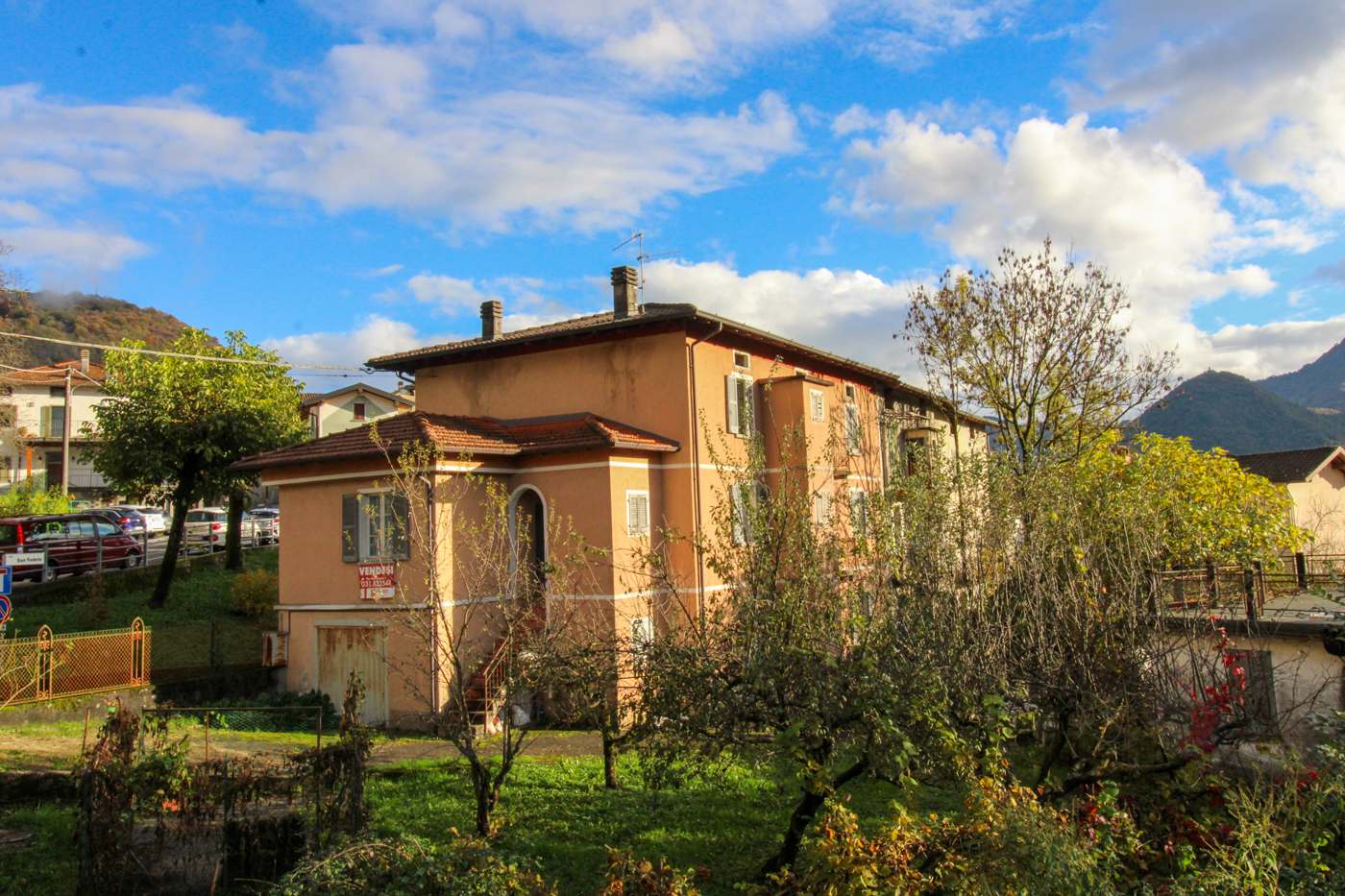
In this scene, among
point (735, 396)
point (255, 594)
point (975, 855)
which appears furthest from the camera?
point (255, 594)

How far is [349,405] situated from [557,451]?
34477 mm

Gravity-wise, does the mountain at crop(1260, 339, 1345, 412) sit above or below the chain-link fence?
above

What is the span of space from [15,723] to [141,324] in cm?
8069

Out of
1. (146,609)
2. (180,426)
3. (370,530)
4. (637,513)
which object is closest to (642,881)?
(637,513)

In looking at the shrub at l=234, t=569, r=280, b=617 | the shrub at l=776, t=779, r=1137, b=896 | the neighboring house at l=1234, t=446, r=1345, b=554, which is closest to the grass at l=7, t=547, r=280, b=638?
the shrub at l=234, t=569, r=280, b=617

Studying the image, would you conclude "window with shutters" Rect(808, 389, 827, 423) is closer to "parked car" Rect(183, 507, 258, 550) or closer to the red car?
the red car

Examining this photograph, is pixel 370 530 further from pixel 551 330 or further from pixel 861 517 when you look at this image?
pixel 861 517

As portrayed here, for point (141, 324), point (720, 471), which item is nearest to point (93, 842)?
point (720, 471)

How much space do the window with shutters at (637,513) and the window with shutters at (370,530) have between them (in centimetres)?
426

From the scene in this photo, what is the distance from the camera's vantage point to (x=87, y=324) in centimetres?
7531

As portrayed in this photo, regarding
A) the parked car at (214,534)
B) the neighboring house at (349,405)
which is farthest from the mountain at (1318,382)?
the parked car at (214,534)

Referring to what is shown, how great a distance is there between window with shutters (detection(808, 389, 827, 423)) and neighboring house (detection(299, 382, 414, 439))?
3039cm

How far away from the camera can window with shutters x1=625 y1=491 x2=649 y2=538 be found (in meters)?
17.6

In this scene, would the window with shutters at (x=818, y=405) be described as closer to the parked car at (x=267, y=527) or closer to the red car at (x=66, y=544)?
the red car at (x=66, y=544)
